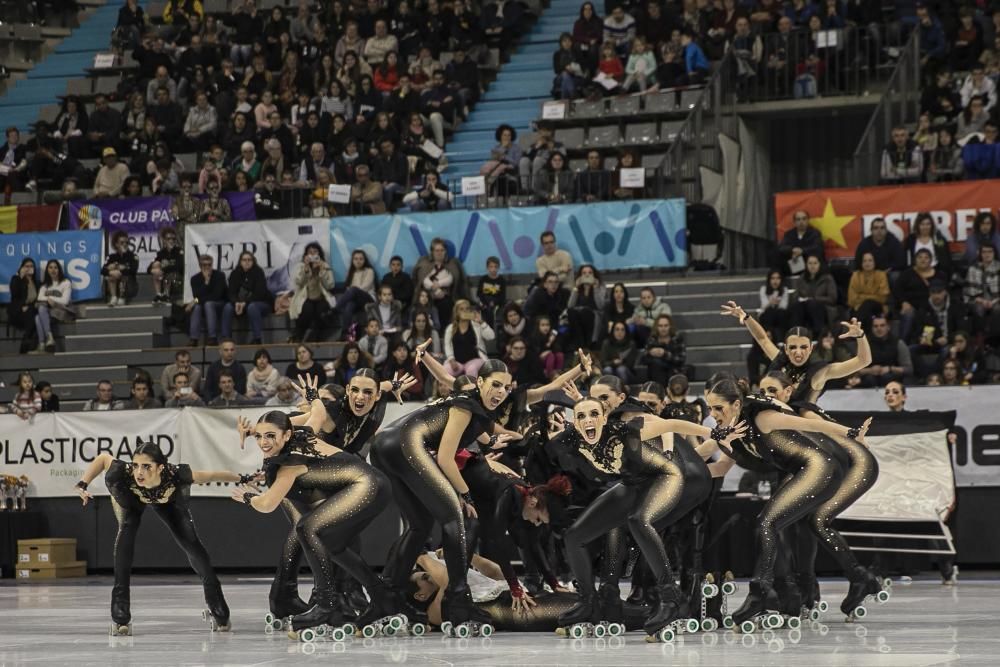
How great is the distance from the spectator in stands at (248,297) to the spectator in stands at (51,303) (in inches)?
118

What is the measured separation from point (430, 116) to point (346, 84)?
65.1 inches

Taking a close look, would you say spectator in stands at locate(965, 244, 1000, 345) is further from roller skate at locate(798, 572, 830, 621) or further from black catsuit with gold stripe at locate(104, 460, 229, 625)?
black catsuit with gold stripe at locate(104, 460, 229, 625)

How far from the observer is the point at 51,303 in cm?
2373

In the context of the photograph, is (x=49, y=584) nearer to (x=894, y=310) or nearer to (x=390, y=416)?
(x=390, y=416)

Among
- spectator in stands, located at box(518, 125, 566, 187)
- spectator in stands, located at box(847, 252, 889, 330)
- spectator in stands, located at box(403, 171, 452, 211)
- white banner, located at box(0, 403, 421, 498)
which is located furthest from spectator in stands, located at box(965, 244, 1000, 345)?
spectator in stands, located at box(403, 171, 452, 211)

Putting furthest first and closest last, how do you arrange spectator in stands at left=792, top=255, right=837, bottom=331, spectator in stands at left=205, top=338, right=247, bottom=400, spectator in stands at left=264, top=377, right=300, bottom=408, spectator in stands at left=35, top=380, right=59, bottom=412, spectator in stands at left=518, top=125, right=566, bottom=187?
spectator in stands at left=518, top=125, right=566, bottom=187 → spectator in stands at left=35, top=380, right=59, bottom=412 → spectator in stands at left=205, top=338, right=247, bottom=400 → spectator in stands at left=792, top=255, right=837, bottom=331 → spectator in stands at left=264, top=377, right=300, bottom=408

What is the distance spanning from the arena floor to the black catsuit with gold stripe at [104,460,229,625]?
239 mm

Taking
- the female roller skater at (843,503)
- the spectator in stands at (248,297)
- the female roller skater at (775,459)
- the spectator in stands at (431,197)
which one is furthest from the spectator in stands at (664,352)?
→ the female roller skater at (775,459)

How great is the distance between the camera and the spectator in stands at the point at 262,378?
773 inches

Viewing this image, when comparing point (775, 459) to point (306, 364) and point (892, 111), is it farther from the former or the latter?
point (892, 111)

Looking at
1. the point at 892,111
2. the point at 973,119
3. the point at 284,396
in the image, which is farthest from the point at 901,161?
the point at 284,396

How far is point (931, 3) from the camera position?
24.4m

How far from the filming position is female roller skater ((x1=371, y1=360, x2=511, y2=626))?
1048 cm

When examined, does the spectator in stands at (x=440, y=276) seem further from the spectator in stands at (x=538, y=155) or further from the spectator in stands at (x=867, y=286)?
the spectator in stands at (x=867, y=286)
